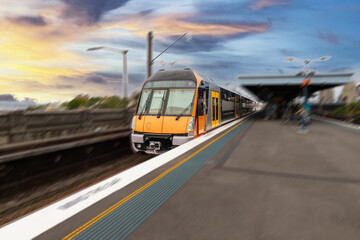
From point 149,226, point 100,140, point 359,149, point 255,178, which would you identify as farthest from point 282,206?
point 100,140

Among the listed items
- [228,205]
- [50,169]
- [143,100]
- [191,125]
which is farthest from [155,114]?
[228,205]

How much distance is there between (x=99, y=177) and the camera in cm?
807

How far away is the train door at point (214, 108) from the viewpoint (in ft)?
39.5

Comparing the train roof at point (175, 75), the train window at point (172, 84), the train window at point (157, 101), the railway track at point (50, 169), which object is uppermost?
the train roof at point (175, 75)

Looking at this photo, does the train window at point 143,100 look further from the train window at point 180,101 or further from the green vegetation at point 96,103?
the green vegetation at point 96,103

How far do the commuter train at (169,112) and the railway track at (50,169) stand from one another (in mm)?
1505

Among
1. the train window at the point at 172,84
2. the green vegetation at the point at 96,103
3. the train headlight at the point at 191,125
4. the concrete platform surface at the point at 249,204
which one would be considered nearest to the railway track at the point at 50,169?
the train headlight at the point at 191,125

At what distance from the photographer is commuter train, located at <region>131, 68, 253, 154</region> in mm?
8891

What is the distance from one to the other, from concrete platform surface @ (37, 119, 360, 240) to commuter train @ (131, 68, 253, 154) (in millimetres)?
2679

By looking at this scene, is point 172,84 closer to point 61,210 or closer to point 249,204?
point 249,204

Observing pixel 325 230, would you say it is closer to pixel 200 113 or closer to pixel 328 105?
pixel 200 113

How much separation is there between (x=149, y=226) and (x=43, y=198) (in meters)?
4.65

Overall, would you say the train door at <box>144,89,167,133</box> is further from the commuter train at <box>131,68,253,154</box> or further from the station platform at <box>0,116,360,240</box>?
the station platform at <box>0,116,360,240</box>

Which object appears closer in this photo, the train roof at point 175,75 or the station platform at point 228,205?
the station platform at point 228,205
